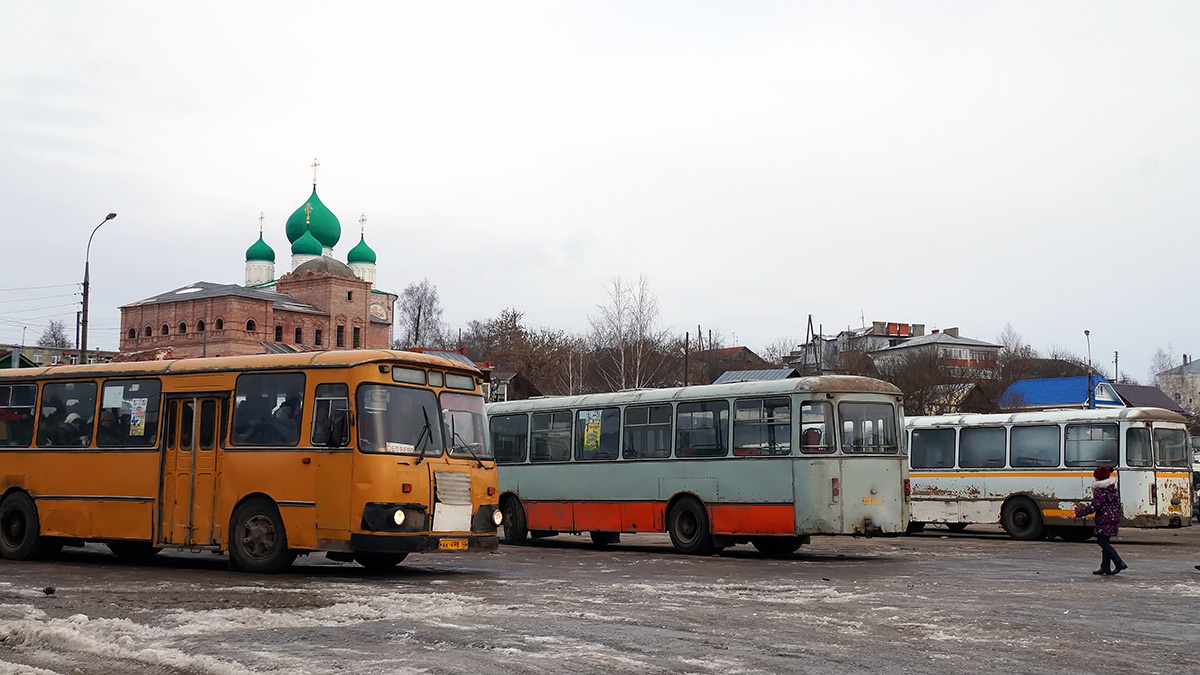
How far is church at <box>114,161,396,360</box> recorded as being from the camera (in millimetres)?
97438

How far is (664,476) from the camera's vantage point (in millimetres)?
20953

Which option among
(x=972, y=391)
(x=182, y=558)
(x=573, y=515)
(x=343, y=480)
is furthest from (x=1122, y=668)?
(x=972, y=391)

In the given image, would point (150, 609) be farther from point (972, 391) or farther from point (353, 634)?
point (972, 391)

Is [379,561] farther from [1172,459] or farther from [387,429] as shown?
[1172,459]

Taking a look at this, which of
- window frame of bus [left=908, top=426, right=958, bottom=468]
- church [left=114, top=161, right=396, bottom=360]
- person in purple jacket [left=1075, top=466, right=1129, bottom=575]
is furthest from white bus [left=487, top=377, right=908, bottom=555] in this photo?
church [left=114, top=161, right=396, bottom=360]

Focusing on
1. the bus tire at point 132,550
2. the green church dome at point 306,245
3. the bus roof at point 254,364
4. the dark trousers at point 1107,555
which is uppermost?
the green church dome at point 306,245

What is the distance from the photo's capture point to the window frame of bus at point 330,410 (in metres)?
14.5

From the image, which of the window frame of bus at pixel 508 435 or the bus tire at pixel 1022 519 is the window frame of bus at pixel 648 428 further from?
the bus tire at pixel 1022 519

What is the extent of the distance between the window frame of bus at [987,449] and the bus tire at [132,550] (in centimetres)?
1703

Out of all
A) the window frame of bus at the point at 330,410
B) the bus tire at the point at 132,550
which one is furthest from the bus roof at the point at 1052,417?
the window frame of bus at the point at 330,410

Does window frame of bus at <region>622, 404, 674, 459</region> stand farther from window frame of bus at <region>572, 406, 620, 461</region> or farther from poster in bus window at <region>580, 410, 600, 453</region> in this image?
poster in bus window at <region>580, 410, 600, 453</region>

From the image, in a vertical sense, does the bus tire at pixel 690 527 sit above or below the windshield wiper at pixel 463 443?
below

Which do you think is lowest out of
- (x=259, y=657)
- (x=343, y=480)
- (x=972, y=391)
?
(x=259, y=657)

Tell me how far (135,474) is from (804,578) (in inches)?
335
